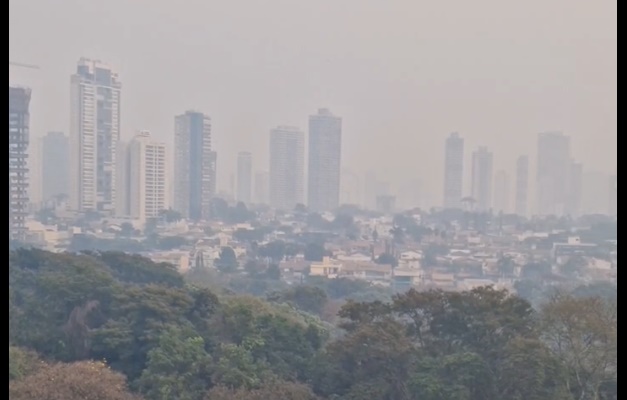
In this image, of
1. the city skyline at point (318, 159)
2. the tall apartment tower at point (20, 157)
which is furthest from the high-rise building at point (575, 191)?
the tall apartment tower at point (20, 157)

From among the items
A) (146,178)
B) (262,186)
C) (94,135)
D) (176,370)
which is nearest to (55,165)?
(94,135)

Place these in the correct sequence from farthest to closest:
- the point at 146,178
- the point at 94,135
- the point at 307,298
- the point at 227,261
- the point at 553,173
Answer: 1. the point at 307,298
2. the point at 227,261
3. the point at 146,178
4. the point at 553,173
5. the point at 94,135

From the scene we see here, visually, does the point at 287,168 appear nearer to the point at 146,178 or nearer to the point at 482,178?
the point at 146,178

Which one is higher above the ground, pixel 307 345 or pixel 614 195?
pixel 614 195

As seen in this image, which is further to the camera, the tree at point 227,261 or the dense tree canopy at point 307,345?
the tree at point 227,261

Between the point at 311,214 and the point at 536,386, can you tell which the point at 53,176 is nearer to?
the point at 311,214

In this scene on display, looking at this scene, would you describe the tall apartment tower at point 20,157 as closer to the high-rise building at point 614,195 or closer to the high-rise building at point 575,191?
the high-rise building at point 614,195

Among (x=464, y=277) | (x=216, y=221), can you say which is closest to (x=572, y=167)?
(x=464, y=277)
